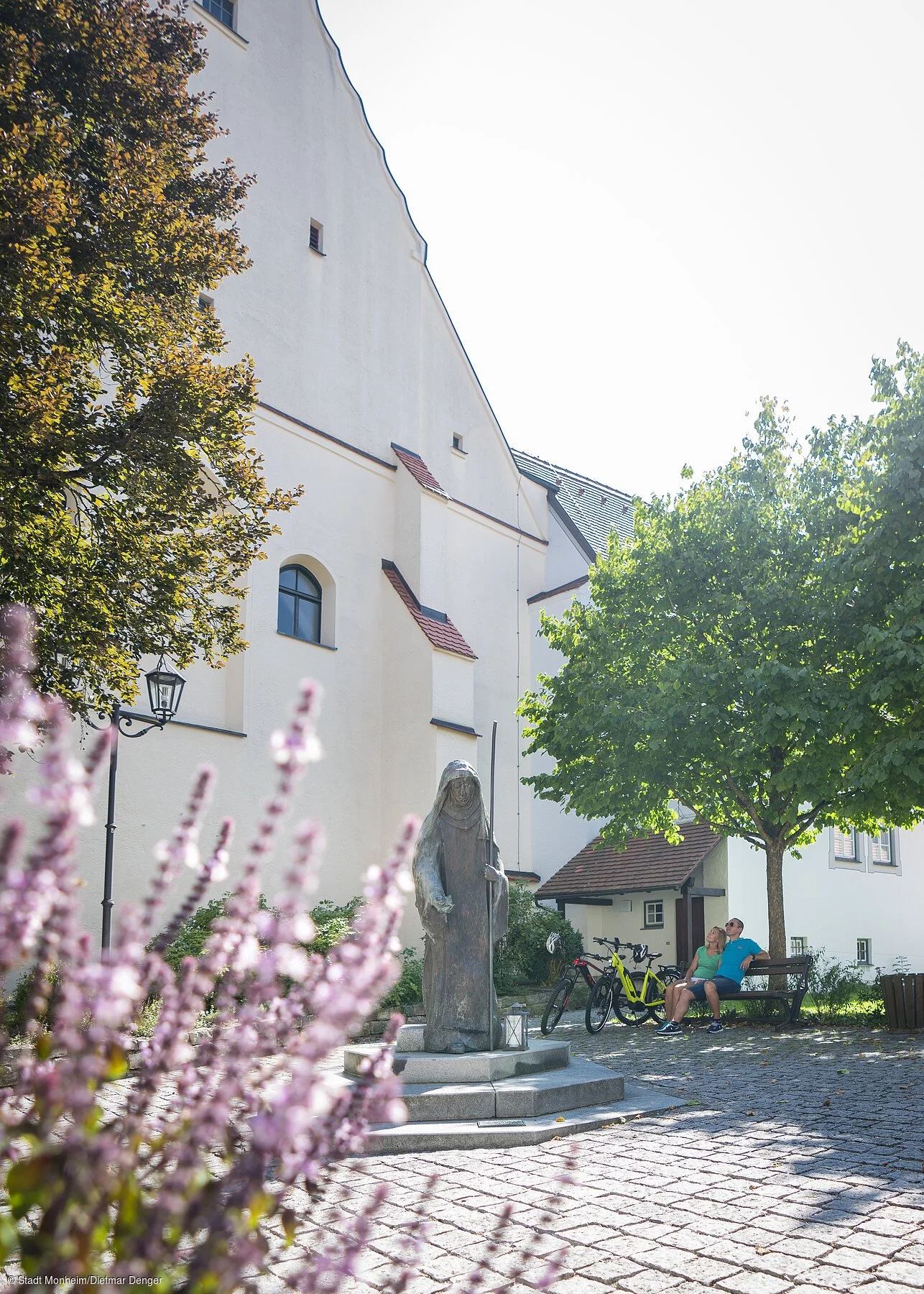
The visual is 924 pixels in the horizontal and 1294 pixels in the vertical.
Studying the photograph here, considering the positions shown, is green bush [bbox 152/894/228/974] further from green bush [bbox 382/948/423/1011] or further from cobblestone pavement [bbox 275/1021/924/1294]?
cobblestone pavement [bbox 275/1021/924/1294]

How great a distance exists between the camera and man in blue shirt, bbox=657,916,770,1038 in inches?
558

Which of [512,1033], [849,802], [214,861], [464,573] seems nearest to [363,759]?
[464,573]

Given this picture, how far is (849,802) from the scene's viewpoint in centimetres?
1482

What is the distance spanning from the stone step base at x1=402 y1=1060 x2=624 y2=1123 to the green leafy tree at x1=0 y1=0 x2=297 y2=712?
4815 mm

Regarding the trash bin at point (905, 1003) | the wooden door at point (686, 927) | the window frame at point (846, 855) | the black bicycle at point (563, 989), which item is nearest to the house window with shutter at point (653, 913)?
the wooden door at point (686, 927)

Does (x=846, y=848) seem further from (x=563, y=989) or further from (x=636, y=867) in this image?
(x=563, y=989)

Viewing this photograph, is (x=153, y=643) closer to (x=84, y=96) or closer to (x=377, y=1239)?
(x=84, y=96)

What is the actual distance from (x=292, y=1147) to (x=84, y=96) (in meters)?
12.4

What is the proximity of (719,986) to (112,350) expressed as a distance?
10.7 meters

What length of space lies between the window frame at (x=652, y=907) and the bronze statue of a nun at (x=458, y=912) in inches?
604

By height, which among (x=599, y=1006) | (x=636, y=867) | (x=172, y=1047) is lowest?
(x=599, y=1006)

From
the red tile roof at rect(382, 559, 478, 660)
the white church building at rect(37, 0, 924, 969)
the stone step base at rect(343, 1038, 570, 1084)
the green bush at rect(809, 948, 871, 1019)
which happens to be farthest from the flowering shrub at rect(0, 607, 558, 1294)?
the red tile roof at rect(382, 559, 478, 660)

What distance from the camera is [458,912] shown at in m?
9.09

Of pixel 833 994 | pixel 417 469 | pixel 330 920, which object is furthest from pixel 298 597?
pixel 833 994
